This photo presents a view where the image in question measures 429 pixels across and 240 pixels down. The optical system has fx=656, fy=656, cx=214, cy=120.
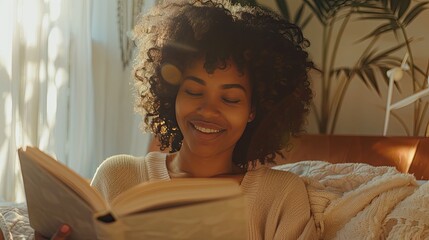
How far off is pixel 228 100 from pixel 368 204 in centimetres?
36

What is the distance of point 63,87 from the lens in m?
2.58

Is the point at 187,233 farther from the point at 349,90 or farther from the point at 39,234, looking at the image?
the point at 349,90

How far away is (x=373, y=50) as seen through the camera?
3.22 meters

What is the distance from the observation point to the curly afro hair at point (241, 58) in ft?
4.48

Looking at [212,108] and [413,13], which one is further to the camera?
[413,13]

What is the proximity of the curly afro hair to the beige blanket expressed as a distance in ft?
0.50

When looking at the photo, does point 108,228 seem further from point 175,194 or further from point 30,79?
point 30,79

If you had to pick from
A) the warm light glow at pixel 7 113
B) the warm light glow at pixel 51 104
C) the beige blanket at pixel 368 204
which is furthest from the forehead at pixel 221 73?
the warm light glow at pixel 51 104

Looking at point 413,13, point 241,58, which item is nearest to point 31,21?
point 241,58

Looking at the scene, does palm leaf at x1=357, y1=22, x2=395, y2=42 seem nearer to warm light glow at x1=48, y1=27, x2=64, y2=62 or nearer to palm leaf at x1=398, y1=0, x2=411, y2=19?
palm leaf at x1=398, y1=0, x2=411, y2=19

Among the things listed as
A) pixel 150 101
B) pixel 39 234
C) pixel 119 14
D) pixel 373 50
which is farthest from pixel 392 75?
pixel 39 234

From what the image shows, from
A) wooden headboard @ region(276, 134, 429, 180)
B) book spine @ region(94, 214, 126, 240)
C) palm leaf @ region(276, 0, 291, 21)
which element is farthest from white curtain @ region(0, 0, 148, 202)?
book spine @ region(94, 214, 126, 240)

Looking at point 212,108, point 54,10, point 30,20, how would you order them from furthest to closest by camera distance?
point 54,10 < point 30,20 < point 212,108

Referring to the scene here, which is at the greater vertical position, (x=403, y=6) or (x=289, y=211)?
(x=403, y=6)
